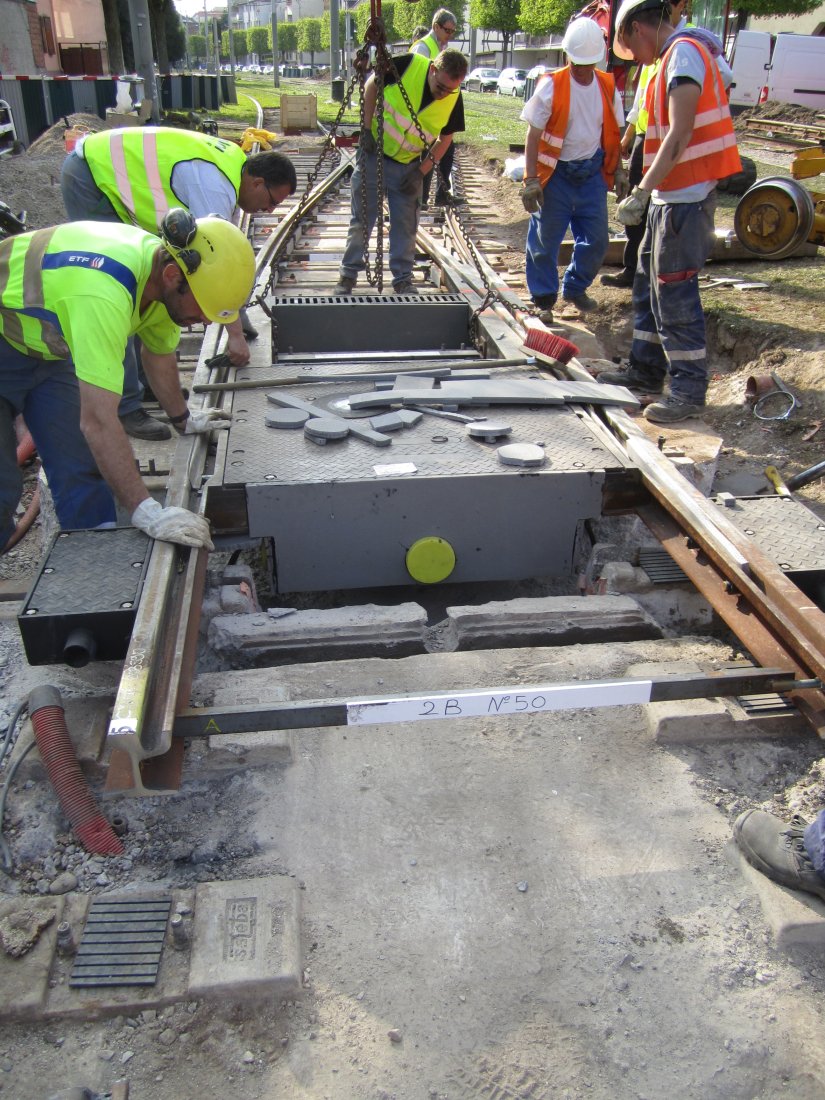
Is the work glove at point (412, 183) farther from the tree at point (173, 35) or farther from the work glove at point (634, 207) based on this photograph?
the tree at point (173, 35)

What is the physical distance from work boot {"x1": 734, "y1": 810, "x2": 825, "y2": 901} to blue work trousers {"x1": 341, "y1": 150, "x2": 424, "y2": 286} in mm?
5407

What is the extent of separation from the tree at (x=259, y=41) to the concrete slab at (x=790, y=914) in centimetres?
12250

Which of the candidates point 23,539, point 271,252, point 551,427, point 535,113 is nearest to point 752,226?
point 535,113

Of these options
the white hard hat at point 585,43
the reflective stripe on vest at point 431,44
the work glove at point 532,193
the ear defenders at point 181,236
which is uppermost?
the reflective stripe on vest at point 431,44

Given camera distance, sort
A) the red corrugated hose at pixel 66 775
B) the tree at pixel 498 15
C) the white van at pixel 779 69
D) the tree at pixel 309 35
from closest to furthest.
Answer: the red corrugated hose at pixel 66 775, the white van at pixel 779 69, the tree at pixel 498 15, the tree at pixel 309 35

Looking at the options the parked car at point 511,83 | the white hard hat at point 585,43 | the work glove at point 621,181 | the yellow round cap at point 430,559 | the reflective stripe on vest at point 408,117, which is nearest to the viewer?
the yellow round cap at point 430,559

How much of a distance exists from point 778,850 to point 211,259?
8.31 ft

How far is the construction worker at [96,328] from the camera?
2.74m

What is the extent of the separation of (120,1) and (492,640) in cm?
3697

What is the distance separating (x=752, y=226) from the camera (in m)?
7.82

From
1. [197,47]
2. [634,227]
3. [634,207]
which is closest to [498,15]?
[634,227]

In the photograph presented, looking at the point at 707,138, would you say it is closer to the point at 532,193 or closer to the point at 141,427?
the point at 532,193

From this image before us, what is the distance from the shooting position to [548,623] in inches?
124

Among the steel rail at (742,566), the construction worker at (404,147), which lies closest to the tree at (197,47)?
the construction worker at (404,147)
